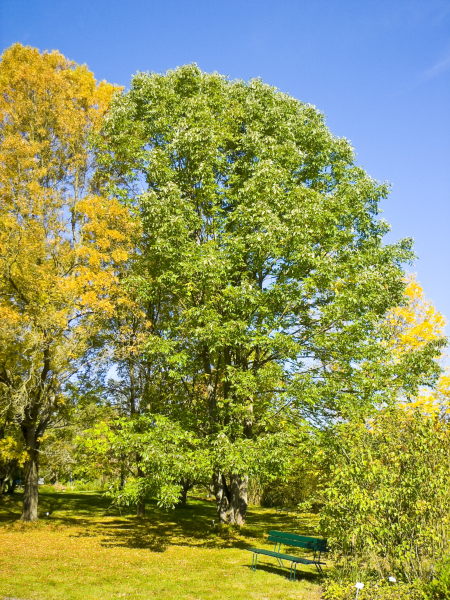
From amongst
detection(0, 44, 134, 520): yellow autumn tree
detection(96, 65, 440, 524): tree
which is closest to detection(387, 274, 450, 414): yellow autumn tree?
detection(96, 65, 440, 524): tree

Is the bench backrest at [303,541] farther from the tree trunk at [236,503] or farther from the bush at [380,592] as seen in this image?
the tree trunk at [236,503]

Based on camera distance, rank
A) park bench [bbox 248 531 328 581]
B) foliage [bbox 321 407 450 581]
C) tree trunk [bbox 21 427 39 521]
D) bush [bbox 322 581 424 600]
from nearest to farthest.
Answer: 1. bush [bbox 322 581 424 600]
2. foliage [bbox 321 407 450 581]
3. park bench [bbox 248 531 328 581]
4. tree trunk [bbox 21 427 39 521]

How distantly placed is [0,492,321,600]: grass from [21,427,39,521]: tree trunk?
1.63 ft

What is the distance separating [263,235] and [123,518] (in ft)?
50.1

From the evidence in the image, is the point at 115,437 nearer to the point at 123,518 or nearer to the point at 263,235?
the point at 263,235

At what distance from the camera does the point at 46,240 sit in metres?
15.5

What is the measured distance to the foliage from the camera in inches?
275

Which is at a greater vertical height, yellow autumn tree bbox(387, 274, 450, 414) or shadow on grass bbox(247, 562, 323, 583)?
yellow autumn tree bbox(387, 274, 450, 414)

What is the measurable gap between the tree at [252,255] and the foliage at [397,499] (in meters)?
3.78

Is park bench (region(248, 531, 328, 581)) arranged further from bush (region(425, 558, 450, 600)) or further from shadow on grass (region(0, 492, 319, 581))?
bush (region(425, 558, 450, 600))

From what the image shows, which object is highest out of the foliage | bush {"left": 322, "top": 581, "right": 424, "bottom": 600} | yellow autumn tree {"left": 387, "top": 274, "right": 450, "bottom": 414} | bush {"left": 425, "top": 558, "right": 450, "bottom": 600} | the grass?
yellow autumn tree {"left": 387, "top": 274, "right": 450, "bottom": 414}

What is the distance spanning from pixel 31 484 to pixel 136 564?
8.52 meters

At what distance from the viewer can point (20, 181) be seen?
15.5 metres

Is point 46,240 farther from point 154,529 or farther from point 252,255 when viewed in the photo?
point 154,529
